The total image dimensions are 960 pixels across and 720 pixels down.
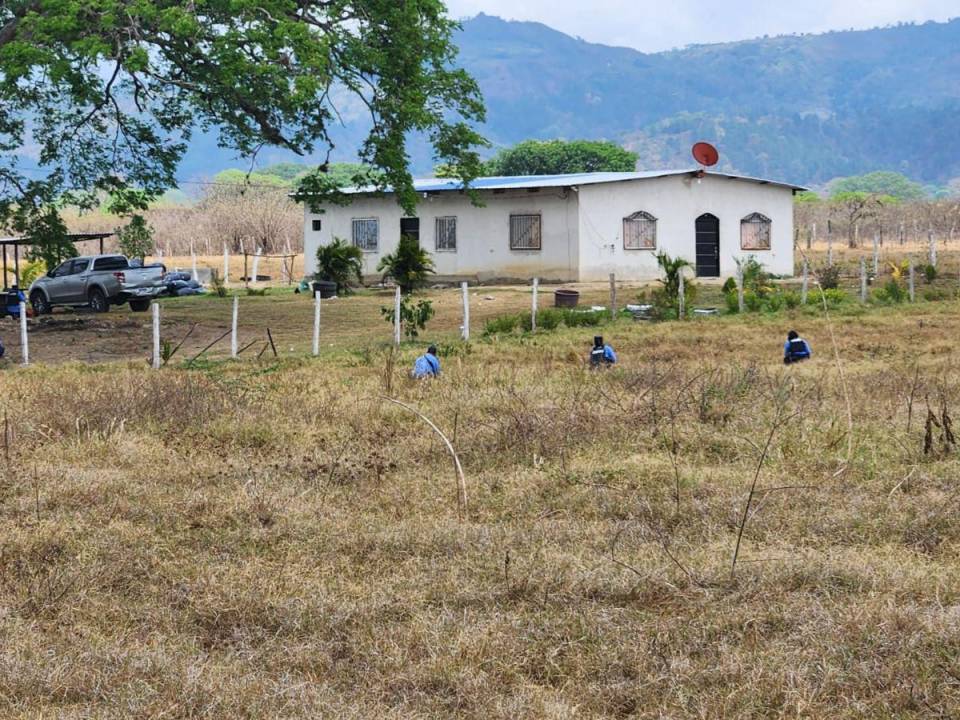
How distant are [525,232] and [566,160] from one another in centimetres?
5037

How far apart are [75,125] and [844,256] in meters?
34.4

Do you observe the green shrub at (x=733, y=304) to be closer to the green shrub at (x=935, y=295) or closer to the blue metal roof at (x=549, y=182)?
the green shrub at (x=935, y=295)

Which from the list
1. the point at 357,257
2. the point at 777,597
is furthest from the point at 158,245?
the point at 777,597

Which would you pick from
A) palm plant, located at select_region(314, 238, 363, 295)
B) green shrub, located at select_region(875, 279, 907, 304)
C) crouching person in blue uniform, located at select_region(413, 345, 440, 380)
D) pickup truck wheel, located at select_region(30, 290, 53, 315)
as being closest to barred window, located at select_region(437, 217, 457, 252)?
palm plant, located at select_region(314, 238, 363, 295)

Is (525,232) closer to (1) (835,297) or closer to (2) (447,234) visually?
(2) (447,234)

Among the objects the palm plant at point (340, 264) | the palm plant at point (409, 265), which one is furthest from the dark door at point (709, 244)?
the palm plant at point (340, 264)

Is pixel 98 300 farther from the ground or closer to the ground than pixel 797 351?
farther from the ground

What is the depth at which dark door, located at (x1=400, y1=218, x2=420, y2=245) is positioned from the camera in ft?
133

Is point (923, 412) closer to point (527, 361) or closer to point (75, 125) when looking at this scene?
point (527, 361)

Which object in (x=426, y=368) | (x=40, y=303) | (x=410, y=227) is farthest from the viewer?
(x=410, y=227)

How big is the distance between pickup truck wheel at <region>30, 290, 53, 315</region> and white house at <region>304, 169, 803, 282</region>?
11.1 meters

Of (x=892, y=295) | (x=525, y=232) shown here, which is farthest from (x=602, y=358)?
(x=525, y=232)

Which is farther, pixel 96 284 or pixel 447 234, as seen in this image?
pixel 447 234

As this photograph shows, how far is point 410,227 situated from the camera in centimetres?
4072
